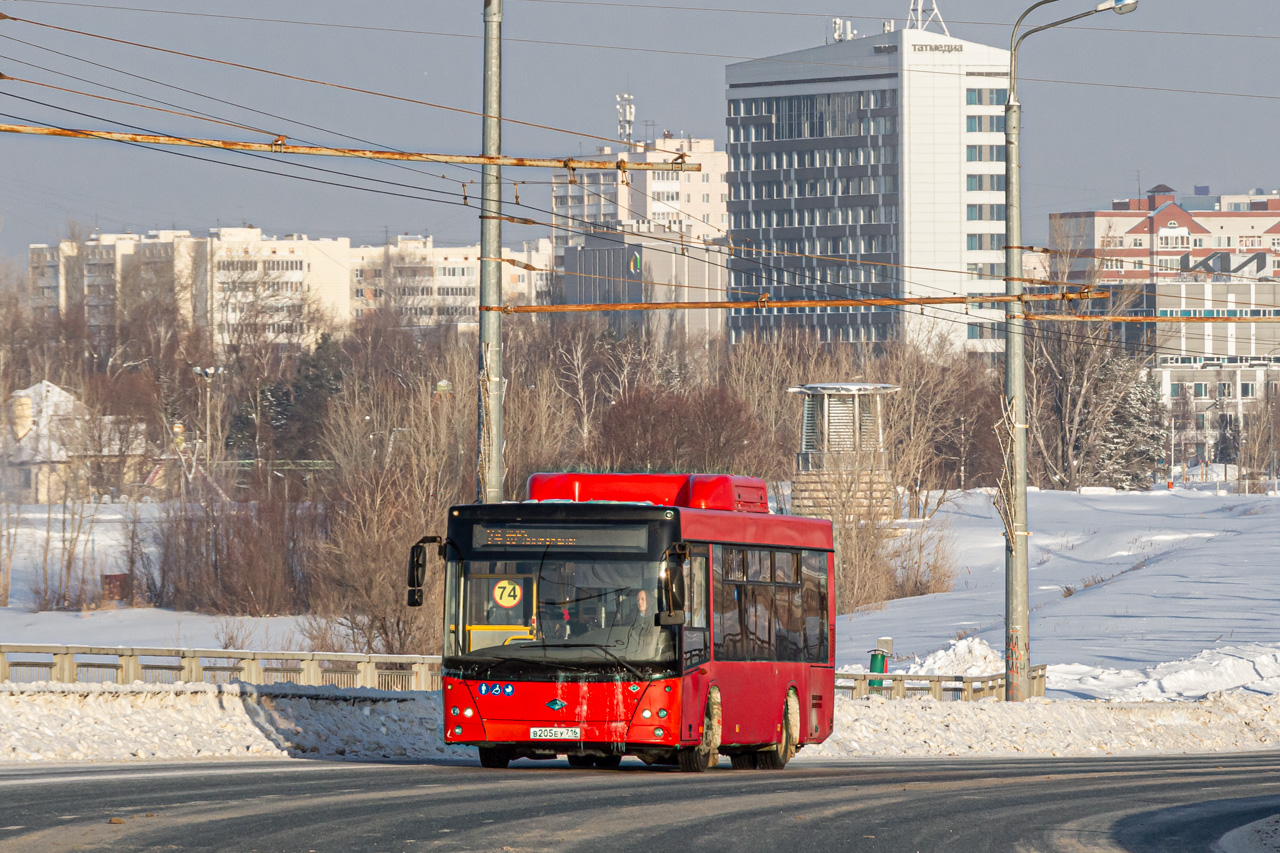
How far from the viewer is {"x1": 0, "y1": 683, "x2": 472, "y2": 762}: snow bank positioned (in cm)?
1958

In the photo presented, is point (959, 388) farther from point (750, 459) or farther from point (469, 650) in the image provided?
point (469, 650)

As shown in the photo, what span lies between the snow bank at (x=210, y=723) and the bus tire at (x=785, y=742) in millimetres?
3834

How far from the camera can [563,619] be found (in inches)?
690

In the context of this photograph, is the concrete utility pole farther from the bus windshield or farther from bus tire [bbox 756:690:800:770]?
the bus windshield

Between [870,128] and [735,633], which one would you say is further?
[870,128]

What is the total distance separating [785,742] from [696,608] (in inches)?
125

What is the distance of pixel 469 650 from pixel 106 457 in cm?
8019

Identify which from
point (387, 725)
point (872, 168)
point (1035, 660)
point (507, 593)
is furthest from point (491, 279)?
point (872, 168)

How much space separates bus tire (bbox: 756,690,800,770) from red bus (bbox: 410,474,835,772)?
1.36 metres

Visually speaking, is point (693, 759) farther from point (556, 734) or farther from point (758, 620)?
point (758, 620)

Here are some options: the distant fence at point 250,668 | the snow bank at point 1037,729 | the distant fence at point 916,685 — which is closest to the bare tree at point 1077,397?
the distant fence at point 916,685

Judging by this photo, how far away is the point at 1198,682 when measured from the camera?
40031 mm

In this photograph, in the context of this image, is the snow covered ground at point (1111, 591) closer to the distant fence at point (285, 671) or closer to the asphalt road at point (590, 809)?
the distant fence at point (285, 671)

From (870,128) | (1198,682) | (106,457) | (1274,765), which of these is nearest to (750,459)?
(106,457)
